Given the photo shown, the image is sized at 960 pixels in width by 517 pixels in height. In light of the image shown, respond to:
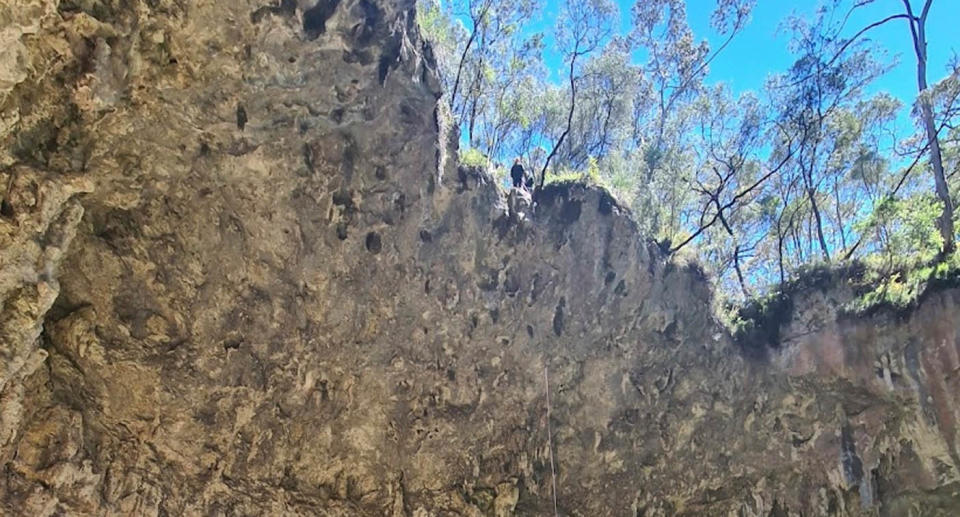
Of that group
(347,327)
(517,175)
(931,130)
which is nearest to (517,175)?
(517,175)

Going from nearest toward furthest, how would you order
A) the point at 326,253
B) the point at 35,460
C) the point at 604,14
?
the point at 35,460, the point at 326,253, the point at 604,14

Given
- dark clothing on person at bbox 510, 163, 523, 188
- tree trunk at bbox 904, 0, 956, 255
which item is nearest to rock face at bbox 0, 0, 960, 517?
dark clothing on person at bbox 510, 163, 523, 188

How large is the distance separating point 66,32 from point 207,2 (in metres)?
1.39

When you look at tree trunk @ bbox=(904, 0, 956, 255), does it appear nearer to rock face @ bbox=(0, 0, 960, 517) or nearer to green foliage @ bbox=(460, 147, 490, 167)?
rock face @ bbox=(0, 0, 960, 517)

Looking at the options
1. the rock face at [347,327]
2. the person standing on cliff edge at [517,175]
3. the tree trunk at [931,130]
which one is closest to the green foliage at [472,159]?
the rock face at [347,327]

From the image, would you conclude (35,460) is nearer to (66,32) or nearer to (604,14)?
(66,32)

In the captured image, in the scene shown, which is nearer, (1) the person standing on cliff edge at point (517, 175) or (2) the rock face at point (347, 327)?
(2) the rock face at point (347, 327)

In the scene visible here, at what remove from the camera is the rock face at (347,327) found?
6.92m

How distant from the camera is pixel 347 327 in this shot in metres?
9.27

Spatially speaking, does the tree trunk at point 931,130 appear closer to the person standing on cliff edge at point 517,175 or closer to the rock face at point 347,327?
the rock face at point 347,327

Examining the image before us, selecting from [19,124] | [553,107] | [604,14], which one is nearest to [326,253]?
[19,124]

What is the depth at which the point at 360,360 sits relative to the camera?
30.9ft

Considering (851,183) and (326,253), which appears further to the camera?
(851,183)

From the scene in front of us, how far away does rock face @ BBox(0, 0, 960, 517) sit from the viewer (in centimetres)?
692
